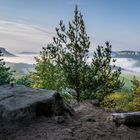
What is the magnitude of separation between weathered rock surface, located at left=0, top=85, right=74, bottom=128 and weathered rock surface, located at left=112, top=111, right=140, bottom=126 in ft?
7.04

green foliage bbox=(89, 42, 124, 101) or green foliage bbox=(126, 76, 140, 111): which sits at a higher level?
green foliage bbox=(89, 42, 124, 101)

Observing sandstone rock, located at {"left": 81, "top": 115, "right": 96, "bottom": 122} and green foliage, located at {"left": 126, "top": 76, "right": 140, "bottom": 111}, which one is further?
green foliage, located at {"left": 126, "top": 76, "right": 140, "bottom": 111}

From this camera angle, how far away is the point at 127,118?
13812 mm

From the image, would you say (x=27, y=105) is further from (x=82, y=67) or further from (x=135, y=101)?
(x=135, y=101)

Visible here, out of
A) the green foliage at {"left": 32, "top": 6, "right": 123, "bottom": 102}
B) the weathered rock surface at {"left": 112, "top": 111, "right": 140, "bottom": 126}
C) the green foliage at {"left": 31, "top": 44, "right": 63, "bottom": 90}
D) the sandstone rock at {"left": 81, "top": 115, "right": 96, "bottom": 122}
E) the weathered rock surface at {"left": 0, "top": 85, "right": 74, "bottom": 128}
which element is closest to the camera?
the weathered rock surface at {"left": 0, "top": 85, "right": 74, "bottom": 128}

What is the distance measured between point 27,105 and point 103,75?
17028mm

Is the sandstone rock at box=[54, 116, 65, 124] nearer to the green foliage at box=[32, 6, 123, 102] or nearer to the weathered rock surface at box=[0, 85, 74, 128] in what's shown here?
the weathered rock surface at box=[0, 85, 74, 128]

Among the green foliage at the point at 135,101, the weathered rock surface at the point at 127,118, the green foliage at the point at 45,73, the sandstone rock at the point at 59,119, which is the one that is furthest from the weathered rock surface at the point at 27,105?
the green foliage at the point at 135,101

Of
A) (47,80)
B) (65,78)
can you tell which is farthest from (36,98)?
(47,80)

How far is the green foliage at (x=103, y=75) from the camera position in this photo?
2959cm

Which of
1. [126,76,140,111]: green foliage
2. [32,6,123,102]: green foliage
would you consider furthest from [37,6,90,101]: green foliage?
[126,76,140,111]: green foliage

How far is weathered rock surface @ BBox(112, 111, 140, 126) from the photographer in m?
Answer: 13.8

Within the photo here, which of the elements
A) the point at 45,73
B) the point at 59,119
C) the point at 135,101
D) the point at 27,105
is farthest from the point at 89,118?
the point at 135,101

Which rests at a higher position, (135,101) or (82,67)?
(82,67)
